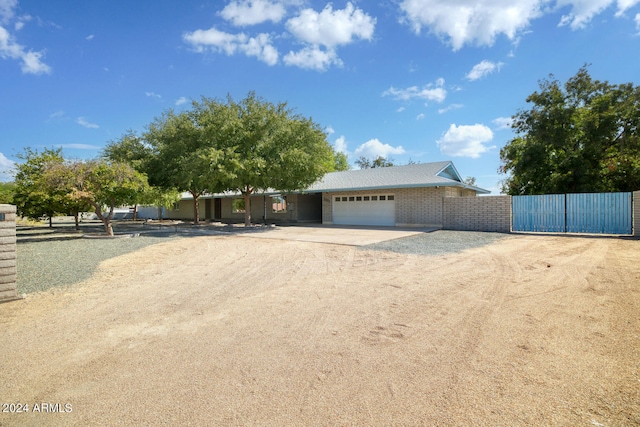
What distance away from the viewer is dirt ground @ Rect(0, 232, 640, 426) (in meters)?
2.54

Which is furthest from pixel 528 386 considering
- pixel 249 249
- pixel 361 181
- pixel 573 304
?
pixel 361 181

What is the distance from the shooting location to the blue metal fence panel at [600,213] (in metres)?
13.7

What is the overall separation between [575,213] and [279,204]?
66.8ft

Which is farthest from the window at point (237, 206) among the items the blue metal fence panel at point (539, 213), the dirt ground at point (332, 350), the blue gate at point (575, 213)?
the dirt ground at point (332, 350)

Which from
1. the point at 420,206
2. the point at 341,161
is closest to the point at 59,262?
the point at 420,206

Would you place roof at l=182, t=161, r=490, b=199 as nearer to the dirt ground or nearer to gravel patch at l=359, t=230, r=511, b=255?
gravel patch at l=359, t=230, r=511, b=255

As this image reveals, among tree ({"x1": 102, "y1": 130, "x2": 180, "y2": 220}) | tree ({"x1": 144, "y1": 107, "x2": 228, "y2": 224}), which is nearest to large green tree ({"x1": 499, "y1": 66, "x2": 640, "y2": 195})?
tree ({"x1": 144, "y1": 107, "x2": 228, "y2": 224})

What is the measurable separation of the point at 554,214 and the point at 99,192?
66.3ft

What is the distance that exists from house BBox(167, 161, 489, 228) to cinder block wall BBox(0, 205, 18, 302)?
16.4 meters

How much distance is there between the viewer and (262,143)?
18.3 metres

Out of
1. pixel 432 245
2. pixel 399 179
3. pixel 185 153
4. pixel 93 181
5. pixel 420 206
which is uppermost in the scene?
pixel 185 153

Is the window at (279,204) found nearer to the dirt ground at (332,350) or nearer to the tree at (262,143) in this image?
the tree at (262,143)

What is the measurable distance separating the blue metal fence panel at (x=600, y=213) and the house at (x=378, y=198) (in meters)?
5.37

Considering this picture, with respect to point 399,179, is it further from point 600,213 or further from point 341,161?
point 341,161
